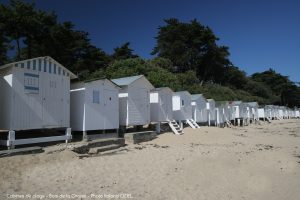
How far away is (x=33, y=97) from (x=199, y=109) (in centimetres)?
1945

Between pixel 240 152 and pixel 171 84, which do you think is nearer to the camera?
pixel 240 152

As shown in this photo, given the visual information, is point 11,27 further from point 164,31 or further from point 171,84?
point 164,31

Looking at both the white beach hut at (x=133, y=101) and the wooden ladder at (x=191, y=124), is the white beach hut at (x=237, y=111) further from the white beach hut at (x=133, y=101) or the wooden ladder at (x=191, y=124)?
the white beach hut at (x=133, y=101)

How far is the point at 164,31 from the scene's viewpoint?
6631cm

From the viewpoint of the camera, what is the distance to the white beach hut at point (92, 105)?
573 inches

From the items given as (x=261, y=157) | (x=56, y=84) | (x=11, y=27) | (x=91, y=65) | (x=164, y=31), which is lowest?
(x=261, y=157)

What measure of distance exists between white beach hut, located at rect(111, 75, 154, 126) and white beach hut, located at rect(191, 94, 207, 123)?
32.4ft

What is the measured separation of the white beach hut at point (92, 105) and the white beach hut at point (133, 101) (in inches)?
69.4

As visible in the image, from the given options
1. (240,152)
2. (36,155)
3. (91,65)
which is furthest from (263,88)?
(36,155)

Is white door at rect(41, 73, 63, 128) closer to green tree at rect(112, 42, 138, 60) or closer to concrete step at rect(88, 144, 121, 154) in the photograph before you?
concrete step at rect(88, 144, 121, 154)

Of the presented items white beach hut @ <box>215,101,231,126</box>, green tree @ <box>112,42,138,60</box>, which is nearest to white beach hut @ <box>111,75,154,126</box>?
white beach hut @ <box>215,101,231,126</box>

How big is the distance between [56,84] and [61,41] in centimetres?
2954

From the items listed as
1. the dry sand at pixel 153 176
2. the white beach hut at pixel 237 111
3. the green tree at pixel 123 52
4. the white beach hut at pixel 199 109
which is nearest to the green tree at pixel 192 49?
the green tree at pixel 123 52

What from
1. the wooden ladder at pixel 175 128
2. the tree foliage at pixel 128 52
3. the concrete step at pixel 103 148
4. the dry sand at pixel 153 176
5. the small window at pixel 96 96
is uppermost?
the tree foliage at pixel 128 52
